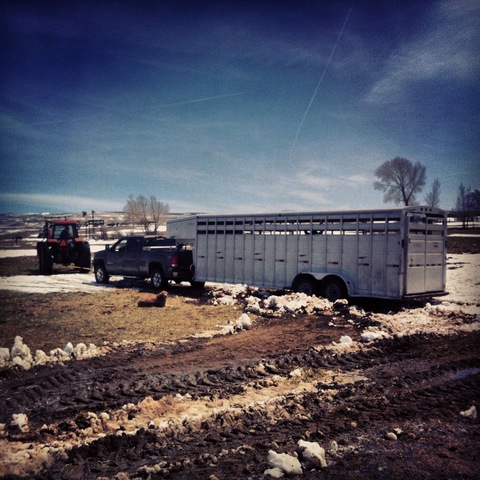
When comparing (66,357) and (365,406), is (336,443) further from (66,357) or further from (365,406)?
(66,357)

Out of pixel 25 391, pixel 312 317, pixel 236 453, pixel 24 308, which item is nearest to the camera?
pixel 236 453

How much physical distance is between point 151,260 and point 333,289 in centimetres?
763

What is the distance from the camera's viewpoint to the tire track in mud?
13.0 ft

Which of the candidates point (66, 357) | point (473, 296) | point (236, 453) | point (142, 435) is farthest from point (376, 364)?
point (473, 296)

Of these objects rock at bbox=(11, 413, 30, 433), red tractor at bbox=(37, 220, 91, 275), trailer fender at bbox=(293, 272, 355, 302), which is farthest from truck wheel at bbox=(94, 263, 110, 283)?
rock at bbox=(11, 413, 30, 433)

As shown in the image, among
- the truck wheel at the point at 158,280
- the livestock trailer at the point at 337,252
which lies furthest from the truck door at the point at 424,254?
the truck wheel at the point at 158,280

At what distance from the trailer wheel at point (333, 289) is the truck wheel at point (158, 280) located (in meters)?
6.60

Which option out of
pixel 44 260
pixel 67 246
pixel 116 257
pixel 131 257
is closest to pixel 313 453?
pixel 131 257

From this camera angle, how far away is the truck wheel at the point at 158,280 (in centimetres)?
1633

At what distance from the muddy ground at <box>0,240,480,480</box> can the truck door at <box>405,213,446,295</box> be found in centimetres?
274

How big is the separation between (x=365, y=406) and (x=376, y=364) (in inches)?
80.8

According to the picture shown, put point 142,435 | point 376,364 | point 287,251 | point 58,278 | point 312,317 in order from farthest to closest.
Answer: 1. point 58,278
2. point 287,251
3. point 312,317
4. point 376,364
5. point 142,435

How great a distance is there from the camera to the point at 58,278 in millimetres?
20438

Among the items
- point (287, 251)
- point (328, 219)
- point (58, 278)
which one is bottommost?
point (58, 278)
